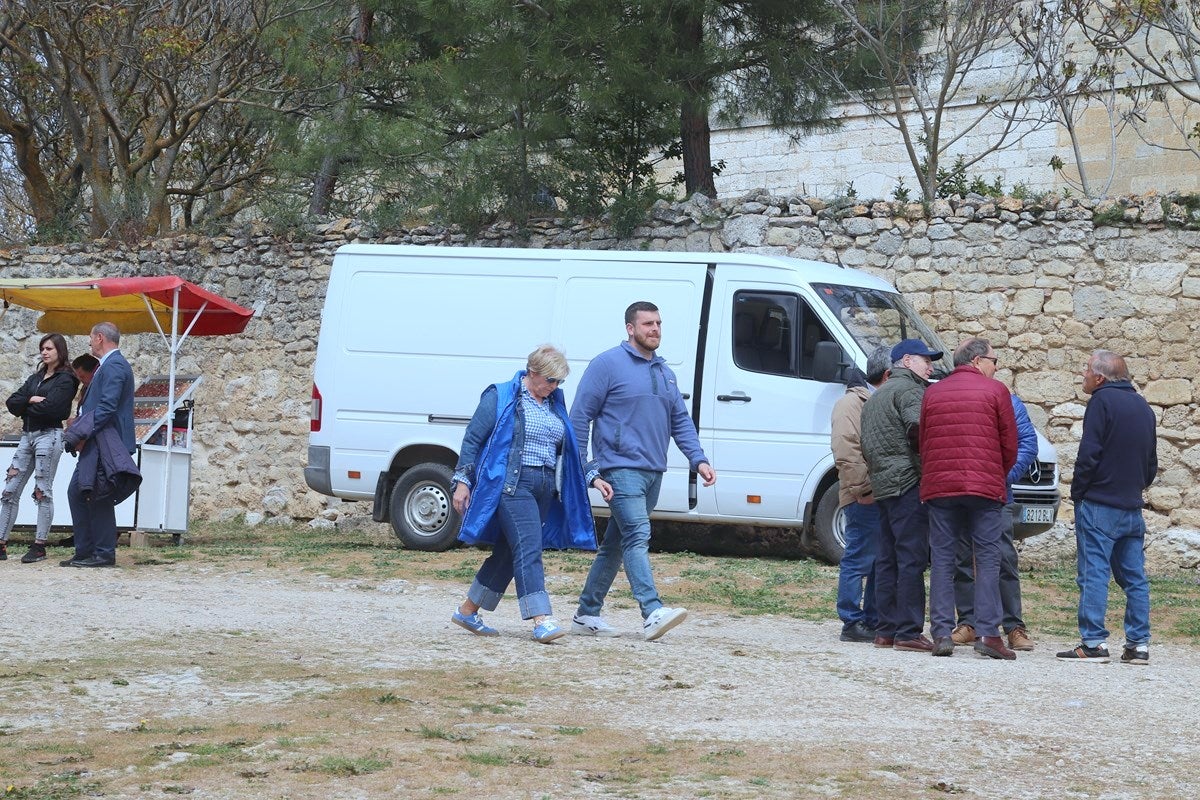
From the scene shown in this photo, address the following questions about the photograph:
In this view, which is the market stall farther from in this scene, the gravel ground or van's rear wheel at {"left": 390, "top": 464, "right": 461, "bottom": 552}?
the gravel ground

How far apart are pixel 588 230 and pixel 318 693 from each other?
9.48m

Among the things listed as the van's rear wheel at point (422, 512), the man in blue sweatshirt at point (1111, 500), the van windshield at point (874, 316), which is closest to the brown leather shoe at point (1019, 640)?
the man in blue sweatshirt at point (1111, 500)

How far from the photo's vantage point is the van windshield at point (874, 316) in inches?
435

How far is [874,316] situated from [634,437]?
457cm

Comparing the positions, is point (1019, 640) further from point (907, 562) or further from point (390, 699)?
point (390, 699)

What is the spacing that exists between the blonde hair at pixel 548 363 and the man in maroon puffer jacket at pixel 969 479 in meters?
1.84

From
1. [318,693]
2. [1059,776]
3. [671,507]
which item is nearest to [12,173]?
[671,507]

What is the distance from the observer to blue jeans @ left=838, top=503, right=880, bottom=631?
8016mm

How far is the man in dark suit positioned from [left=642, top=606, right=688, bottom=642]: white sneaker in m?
4.62

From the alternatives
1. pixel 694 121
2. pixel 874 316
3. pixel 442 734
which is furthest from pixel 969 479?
pixel 694 121

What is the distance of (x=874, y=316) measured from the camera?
37.1 ft

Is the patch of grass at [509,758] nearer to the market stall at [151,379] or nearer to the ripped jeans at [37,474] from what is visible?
the ripped jeans at [37,474]

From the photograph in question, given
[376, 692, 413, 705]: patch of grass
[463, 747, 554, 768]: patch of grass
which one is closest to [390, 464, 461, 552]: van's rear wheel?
[376, 692, 413, 705]: patch of grass

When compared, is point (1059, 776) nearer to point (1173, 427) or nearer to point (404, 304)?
point (404, 304)
